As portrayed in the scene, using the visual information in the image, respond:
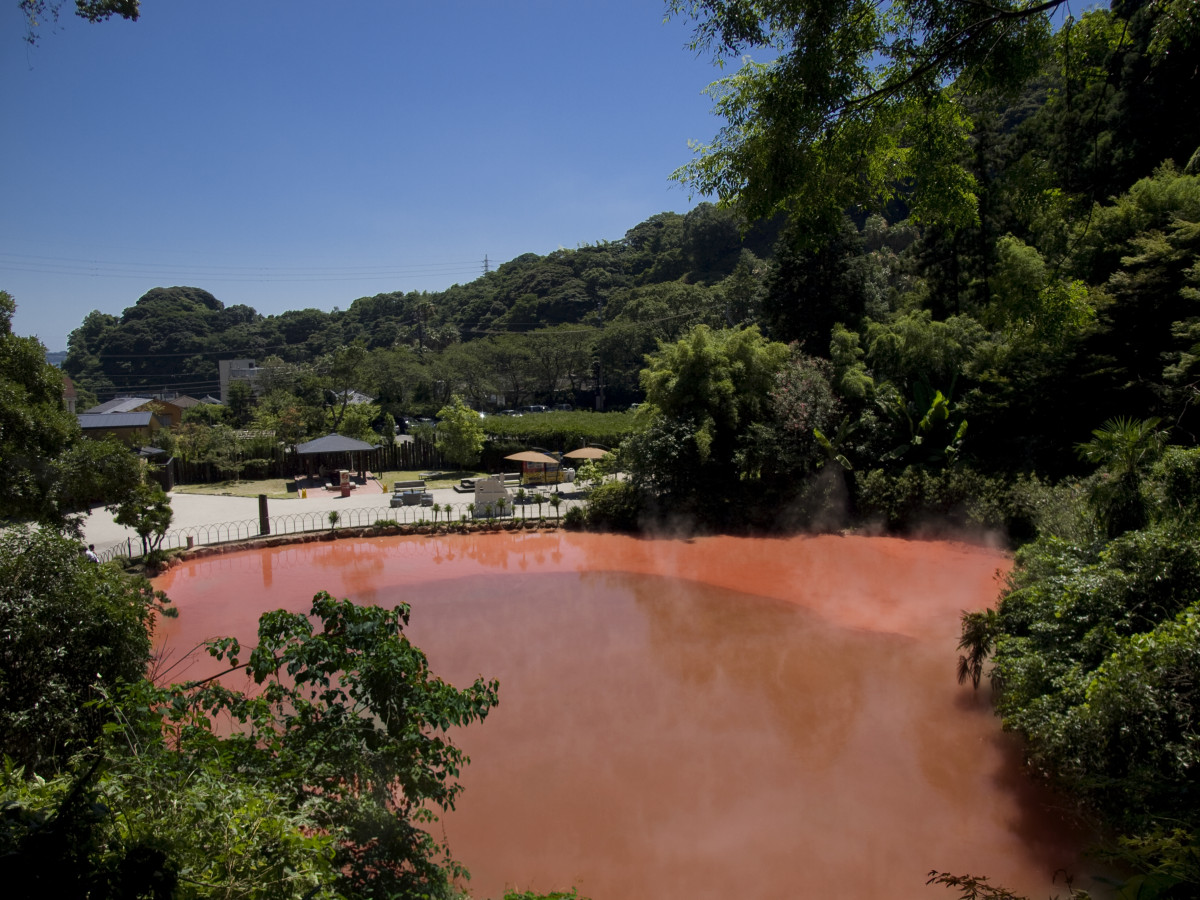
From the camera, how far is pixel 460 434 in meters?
25.7

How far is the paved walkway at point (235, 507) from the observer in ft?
55.2

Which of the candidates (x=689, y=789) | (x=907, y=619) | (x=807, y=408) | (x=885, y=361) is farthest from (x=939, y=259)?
(x=689, y=789)

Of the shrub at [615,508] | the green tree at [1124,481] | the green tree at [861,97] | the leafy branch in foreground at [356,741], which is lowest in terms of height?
the shrub at [615,508]

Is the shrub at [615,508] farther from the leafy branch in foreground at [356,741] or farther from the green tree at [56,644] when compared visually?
the leafy branch in foreground at [356,741]

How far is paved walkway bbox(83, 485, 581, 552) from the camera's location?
16.8 meters

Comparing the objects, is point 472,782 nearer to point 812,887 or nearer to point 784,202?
point 812,887

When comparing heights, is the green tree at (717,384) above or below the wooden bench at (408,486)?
above

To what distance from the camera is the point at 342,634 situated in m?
4.22

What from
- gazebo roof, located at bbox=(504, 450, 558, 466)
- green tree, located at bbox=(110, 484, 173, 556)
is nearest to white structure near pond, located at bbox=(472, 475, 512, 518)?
gazebo roof, located at bbox=(504, 450, 558, 466)

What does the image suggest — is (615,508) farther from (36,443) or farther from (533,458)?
(36,443)

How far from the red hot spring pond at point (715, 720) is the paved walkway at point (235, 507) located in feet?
12.9

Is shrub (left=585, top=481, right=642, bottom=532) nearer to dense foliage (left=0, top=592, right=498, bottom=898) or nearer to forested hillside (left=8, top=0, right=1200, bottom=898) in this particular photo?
forested hillside (left=8, top=0, right=1200, bottom=898)

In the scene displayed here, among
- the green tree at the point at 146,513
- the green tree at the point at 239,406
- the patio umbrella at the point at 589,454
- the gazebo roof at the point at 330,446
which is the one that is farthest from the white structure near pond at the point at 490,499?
the green tree at the point at 239,406

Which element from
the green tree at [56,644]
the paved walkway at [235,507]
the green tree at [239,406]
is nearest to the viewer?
the green tree at [56,644]
